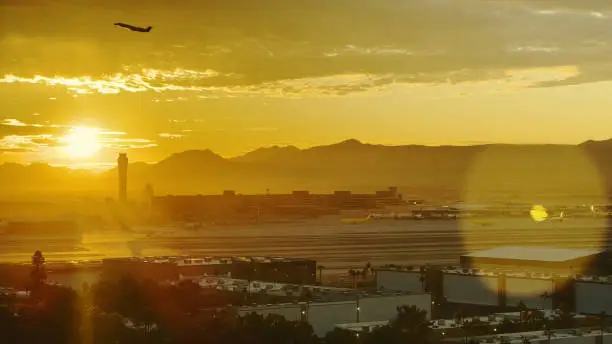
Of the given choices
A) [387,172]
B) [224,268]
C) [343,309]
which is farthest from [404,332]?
→ [387,172]

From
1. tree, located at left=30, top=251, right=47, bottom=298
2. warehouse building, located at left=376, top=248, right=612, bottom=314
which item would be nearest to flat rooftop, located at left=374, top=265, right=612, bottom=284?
warehouse building, located at left=376, top=248, right=612, bottom=314

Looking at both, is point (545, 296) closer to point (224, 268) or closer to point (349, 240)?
point (224, 268)

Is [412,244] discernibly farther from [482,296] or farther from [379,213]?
[379,213]

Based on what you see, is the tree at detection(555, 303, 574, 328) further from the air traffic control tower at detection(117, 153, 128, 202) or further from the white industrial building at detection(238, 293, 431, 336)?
the air traffic control tower at detection(117, 153, 128, 202)

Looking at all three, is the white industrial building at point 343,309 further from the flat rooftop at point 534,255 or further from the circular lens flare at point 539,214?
the circular lens flare at point 539,214

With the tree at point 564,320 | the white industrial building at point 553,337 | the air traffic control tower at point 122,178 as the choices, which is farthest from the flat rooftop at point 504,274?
the air traffic control tower at point 122,178

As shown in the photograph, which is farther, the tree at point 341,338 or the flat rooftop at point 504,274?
the flat rooftop at point 504,274
